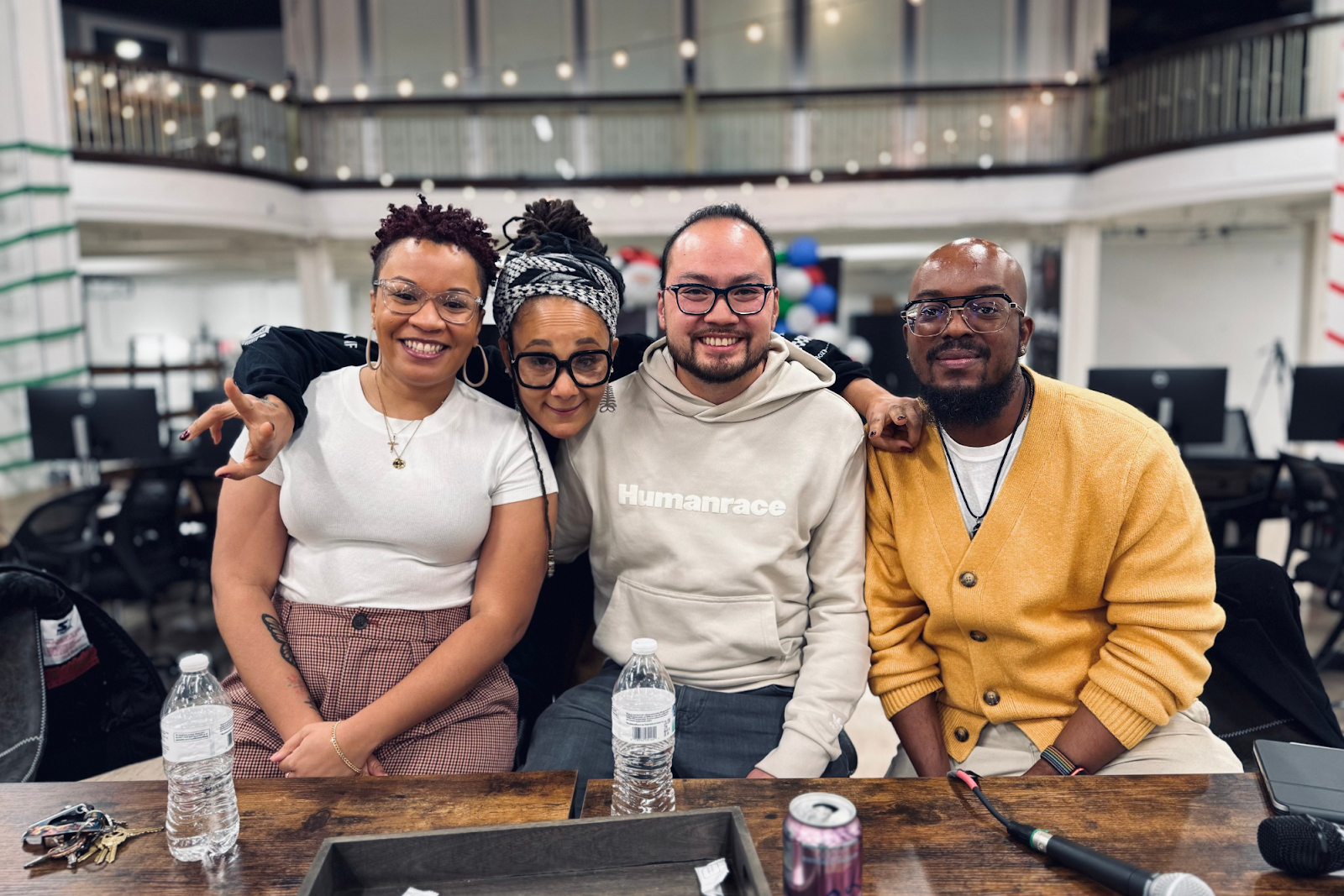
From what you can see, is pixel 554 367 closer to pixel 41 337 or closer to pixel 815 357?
pixel 815 357

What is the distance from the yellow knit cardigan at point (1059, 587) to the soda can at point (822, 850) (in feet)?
2.77

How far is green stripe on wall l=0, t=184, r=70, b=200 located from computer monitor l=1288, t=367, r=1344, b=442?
8.44 m

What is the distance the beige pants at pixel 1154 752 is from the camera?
5.09 ft

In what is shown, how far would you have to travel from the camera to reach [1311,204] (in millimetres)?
9273

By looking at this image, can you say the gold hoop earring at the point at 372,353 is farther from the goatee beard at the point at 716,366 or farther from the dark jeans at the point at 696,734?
the dark jeans at the point at 696,734

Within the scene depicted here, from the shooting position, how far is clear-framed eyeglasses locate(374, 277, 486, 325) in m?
1.64

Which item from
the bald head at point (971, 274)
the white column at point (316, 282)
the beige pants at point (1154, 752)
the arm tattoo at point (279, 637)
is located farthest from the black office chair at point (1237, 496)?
the white column at point (316, 282)

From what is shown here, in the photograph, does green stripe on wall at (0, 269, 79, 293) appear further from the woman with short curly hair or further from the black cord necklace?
the black cord necklace

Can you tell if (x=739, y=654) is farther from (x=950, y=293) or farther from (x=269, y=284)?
(x=269, y=284)

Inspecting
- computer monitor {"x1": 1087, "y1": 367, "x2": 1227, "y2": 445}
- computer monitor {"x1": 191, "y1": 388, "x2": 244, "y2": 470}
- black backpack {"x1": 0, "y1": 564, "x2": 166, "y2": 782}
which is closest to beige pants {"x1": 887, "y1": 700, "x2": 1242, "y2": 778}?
black backpack {"x1": 0, "y1": 564, "x2": 166, "y2": 782}

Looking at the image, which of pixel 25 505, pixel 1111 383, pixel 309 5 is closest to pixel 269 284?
pixel 309 5

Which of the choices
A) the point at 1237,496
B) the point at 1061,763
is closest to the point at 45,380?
the point at 1061,763

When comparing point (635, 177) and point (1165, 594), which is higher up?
point (635, 177)

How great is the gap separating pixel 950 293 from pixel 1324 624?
4586 millimetres
